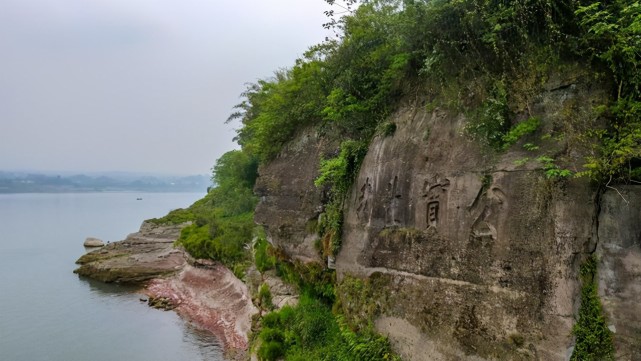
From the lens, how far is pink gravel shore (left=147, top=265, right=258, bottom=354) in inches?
710

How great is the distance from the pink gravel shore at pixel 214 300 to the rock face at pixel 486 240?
8.95 m

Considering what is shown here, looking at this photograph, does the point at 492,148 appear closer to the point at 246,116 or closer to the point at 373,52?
the point at 373,52

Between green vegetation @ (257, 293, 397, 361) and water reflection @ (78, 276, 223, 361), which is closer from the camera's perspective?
green vegetation @ (257, 293, 397, 361)

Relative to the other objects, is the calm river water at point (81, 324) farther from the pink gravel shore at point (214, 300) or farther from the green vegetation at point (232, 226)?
the green vegetation at point (232, 226)

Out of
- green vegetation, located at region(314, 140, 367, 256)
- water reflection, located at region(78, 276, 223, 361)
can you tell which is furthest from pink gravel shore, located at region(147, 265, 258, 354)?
green vegetation, located at region(314, 140, 367, 256)

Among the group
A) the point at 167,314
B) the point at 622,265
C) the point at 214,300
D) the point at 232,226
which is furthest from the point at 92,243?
the point at 622,265

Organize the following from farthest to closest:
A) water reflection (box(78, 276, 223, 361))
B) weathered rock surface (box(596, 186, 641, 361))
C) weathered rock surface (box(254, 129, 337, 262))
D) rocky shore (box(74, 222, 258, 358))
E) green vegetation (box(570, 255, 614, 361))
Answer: rocky shore (box(74, 222, 258, 358))
water reflection (box(78, 276, 223, 361))
weathered rock surface (box(254, 129, 337, 262))
green vegetation (box(570, 255, 614, 361))
weathered rock surface (box(596, 186, 641, 361))

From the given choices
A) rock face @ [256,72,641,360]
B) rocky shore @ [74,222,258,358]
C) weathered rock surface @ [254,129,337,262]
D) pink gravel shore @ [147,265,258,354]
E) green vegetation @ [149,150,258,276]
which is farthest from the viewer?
green vegetation @ [149,150,258,276]

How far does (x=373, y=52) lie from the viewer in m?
10.6

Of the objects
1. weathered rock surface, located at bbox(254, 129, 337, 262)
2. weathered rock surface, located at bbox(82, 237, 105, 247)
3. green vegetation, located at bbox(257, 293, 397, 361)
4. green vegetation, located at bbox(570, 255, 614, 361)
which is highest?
weathered rock surface, located at bbox(254, 129, 337, 262)

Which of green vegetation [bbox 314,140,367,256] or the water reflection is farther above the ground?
green vegetation [bbox 314,140,367,256]

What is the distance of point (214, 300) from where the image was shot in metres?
22.5

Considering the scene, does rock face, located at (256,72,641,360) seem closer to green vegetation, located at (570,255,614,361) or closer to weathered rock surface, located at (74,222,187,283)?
green vegetation, located at (570,255,614,361)

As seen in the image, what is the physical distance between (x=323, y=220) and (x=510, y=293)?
6.17 metres
